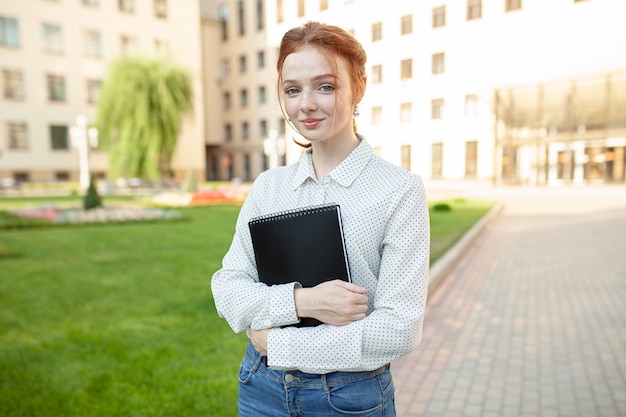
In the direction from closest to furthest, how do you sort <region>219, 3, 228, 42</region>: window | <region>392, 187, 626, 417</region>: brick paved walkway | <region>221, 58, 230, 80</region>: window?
1. <region>392, 187, 626, 417</region>: brick paved walkway
2. <region>219, 3, 228, 42</region>: window
3. <region>221, 58, 230, 80</region>: window

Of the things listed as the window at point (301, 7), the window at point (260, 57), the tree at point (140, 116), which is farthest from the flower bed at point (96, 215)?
the tree at point (140, 116)

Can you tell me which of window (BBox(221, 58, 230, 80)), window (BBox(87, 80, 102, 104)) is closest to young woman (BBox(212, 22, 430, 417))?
window (BBox(87, 80, 102, 104))

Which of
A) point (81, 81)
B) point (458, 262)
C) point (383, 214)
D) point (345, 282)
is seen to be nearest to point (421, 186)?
point (383, 214)

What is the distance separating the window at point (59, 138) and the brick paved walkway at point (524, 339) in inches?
1315

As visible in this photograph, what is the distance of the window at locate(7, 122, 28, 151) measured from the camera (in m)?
31.8

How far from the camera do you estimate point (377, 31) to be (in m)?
2.71

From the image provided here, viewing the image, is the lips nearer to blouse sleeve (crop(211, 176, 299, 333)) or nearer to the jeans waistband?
blouse sleeve (crop(211, 176, 299, 333))

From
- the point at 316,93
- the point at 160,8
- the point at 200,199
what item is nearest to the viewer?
the point at 316,93

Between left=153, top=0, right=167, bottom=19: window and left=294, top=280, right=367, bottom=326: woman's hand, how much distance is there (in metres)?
41.4

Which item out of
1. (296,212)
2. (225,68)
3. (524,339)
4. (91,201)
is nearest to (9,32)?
(225,68)

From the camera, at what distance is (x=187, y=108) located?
2866 cm

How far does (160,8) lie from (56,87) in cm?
1070

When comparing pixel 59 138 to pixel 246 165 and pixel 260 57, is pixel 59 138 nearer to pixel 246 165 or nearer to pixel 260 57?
pixel 246 165

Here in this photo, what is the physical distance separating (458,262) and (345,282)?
23.6 feet
